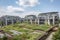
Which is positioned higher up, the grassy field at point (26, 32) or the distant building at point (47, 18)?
the distant building at point (47, 18)

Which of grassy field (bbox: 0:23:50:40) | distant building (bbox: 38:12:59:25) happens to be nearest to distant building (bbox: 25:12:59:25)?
distant building (bbox: 38:12:59:25)

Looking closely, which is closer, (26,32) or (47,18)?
(26,32)

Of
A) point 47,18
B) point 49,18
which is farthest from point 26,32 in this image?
point 47,18

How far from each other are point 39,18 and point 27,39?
17.0m

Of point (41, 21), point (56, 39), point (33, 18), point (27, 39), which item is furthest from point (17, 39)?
point (33, 18)

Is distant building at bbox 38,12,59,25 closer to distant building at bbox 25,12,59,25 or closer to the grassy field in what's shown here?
distant building at bbox 25,12,59,25

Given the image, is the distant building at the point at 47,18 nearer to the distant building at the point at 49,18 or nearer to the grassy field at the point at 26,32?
the distant building at the point at 49,18

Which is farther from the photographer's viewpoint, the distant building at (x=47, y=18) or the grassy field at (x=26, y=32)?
the distant building at (x=47, y=18)

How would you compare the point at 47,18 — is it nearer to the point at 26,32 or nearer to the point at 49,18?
the point at 49,18

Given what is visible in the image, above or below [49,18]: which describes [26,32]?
below

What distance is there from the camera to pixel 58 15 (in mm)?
22109

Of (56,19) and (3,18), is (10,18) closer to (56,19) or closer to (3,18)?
(3,18)

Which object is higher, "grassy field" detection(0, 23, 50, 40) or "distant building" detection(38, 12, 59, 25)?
"distant building" detection(38, 12, 59, 25)

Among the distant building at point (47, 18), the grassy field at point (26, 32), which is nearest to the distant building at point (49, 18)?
the distant building at point (47, 18)
